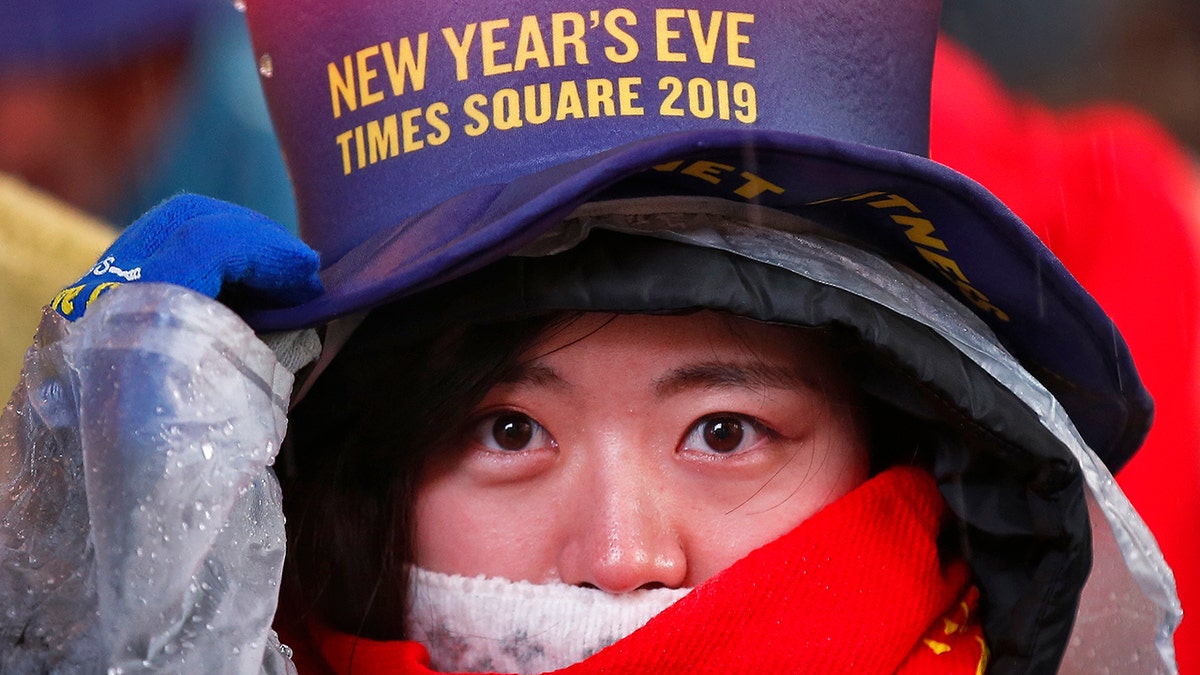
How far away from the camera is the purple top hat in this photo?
119 centimetres

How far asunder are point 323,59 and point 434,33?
14 centimetres

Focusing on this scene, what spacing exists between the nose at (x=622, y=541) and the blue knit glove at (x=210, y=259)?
12.8 inches

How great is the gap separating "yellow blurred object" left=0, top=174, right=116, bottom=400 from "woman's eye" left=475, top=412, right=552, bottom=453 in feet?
2.42

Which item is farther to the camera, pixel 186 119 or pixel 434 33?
pixel 186 119

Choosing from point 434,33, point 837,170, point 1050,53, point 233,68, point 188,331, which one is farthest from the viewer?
point 1050,53

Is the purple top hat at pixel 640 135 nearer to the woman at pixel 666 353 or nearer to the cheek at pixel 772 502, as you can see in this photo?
the woman at pixel 666 353

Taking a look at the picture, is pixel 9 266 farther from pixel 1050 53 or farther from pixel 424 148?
pixel 1050 53

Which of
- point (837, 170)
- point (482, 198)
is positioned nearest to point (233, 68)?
point (482, 198)

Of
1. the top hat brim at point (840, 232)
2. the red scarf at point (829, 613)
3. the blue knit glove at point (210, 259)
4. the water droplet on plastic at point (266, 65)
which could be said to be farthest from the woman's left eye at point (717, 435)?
the water droplet on plastic at point (266, 65)

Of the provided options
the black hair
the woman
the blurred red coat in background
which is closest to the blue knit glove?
the woman

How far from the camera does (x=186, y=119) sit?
2.79 meters

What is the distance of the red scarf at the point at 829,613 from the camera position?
125 cm

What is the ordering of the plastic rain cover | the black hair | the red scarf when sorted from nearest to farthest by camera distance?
the plastic rain cover → the red scarf → the black hair

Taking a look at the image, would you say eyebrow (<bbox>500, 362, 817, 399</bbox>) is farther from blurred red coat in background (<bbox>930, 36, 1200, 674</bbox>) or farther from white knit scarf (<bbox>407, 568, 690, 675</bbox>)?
blurred red coat in background (<bbox>930, 36, 1200, 674</bbox>)
